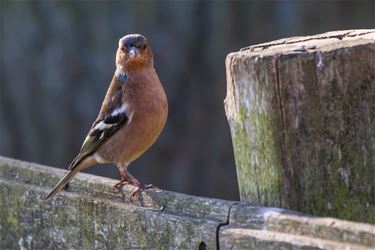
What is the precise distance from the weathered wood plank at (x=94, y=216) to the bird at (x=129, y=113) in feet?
3.24

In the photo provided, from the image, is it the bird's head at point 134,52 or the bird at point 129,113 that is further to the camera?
Answer: the bird's head at point 134,52

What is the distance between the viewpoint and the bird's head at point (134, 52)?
588 cm

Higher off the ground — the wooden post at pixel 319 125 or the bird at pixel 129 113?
the wooden post at pixel 319 125

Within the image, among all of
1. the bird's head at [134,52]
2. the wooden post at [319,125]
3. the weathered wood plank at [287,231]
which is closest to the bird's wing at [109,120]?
the bird's head at [134,52]

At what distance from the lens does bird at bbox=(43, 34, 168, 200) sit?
225 inches

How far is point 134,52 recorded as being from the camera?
5.87 meters

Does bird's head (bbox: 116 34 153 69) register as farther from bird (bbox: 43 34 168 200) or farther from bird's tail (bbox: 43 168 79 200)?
bird's tail (bbox: 43 168 79 200)

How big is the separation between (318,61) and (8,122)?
22.7ft

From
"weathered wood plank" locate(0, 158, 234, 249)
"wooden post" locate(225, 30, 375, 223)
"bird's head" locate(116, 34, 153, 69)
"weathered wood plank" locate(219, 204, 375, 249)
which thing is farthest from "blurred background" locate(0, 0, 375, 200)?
"weathered wood plank" locate(219, 204, 375, 249)

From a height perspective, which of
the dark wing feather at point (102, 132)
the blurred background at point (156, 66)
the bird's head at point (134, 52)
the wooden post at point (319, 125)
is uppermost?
the wooden post at point (319, 125)

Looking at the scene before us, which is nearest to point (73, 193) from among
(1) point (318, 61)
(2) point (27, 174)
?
(2) point (27, 174)

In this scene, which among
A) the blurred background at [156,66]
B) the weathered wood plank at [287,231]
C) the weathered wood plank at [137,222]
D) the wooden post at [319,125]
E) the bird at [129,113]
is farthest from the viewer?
the blurred background at [156,66]

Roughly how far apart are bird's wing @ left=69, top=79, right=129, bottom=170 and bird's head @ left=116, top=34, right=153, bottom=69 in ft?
0.48

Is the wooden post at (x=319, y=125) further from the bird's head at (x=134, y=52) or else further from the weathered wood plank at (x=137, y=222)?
the bird's head at (x=134, y=52)
